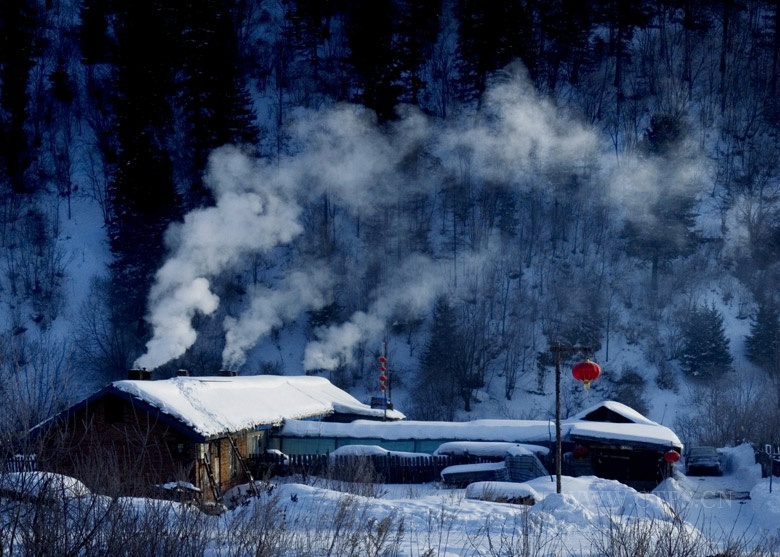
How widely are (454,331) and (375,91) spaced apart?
24.0 m

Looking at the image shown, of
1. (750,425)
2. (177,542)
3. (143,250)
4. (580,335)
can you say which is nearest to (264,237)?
(143,250)

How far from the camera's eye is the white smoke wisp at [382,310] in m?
48.5

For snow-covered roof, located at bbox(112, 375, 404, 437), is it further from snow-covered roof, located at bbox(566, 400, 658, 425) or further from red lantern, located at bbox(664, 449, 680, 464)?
red lantern, located at bbox(664, 449, 680, 464)

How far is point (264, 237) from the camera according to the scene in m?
54.6

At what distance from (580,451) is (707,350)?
2187cm

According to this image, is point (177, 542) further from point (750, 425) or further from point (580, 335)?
point (580, 335)

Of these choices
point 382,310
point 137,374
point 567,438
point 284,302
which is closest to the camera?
point 137,374

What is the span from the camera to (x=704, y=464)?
29.1 metres

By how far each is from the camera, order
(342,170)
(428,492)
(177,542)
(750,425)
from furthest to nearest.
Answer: (342,170) < (750,425) < (428,492) < (177,542)

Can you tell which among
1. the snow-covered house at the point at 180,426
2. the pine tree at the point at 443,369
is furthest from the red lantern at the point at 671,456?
the pine tree at the point at 443,369

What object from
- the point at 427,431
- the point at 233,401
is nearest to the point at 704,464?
the point at 427,431

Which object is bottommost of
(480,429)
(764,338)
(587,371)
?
(480,429)

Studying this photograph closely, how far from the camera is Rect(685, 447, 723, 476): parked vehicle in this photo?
2912 centimetres

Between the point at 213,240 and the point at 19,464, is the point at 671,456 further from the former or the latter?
the point at 213,240
